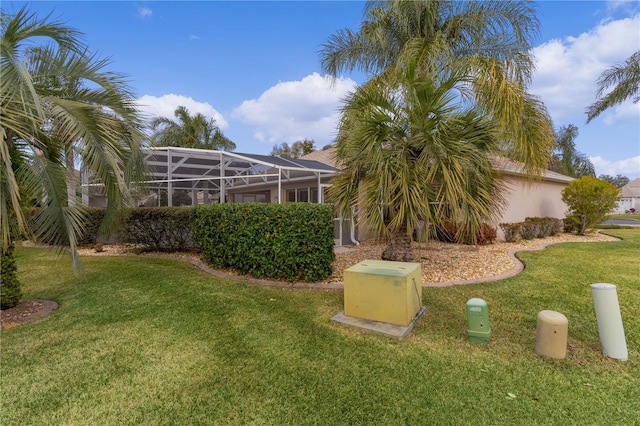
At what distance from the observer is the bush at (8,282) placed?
488 cm

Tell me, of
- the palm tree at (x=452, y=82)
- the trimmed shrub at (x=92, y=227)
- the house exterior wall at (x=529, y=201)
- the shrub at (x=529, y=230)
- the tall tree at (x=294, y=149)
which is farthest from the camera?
the tall tree at (x=294, y=149)

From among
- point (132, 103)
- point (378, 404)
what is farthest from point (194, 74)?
point (378, 404)

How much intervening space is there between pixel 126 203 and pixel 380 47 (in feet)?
28.4

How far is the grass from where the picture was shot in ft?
8.62

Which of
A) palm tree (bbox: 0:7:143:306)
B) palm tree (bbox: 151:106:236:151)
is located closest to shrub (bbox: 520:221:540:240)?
palm tree (bbox: 0:7:143:306)

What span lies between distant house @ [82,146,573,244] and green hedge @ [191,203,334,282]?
385cm

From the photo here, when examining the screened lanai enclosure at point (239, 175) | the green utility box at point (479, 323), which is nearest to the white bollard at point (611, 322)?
the green utility box at point (479, 323)

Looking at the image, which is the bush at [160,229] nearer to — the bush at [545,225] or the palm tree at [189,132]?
the bush at [545,225]

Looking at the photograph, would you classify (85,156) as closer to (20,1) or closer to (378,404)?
(20,1)

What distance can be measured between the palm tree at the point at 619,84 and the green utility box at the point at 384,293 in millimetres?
17988

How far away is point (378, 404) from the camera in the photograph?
2709 millimetres

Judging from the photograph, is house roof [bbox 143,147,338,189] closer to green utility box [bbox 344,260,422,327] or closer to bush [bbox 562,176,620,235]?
green utility box [bbox 344,260,422,327]

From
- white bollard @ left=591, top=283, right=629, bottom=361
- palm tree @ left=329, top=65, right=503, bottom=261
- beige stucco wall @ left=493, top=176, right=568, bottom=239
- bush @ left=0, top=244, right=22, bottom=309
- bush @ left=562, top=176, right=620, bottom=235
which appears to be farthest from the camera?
bush @ left=562, top=176, right=620, bottom=235

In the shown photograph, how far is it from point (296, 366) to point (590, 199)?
15.6 meters
